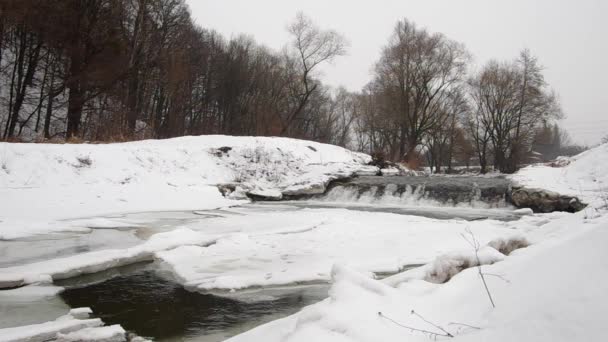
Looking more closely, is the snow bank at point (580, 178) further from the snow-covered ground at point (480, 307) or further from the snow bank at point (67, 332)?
the snow bank at point (67, 332)

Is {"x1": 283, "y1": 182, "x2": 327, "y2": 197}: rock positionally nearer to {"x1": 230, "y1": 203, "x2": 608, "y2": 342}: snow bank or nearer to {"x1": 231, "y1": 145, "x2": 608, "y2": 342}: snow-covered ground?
{"x1": 231, "y1": 145, "x2": 608, "y2": 342}: snow-covered ground

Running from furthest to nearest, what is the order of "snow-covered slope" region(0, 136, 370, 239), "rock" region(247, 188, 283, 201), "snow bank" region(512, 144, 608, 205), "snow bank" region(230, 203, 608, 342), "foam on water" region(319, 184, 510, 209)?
"rock" region(247, 188, 283, 201) < "foam on water" region(319, 184, 510, 209) < "snow bank" region(512, 144, 608, 205) < "snow-covered slope" region(0, 136, 370, 239) < "snow bank" region(230, 203, 608, 342)

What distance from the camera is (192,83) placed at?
26031 millimetres

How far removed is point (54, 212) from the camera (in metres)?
→ 7.12

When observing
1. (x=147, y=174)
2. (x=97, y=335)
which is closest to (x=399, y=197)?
(x=147, y=174)

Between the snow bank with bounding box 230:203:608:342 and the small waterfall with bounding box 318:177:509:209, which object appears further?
the small waterfall with bounding box 318:177:509:209

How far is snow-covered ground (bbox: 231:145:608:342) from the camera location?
58.9 inches

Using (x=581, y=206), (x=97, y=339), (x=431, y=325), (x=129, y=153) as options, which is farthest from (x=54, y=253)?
(x=581, y=206)

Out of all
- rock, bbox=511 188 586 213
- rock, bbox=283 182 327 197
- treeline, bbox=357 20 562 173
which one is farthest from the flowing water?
treeline, bbox=357 20 562 173

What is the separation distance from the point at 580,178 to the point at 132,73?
66.8 feet

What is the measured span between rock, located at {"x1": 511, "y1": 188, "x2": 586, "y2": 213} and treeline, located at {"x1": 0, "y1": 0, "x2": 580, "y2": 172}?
13612 millimetres

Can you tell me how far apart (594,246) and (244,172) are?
42.3ft

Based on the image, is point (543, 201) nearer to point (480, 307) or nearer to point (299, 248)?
point (299, 248)

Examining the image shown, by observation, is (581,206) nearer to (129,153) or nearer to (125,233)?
(125,233)
